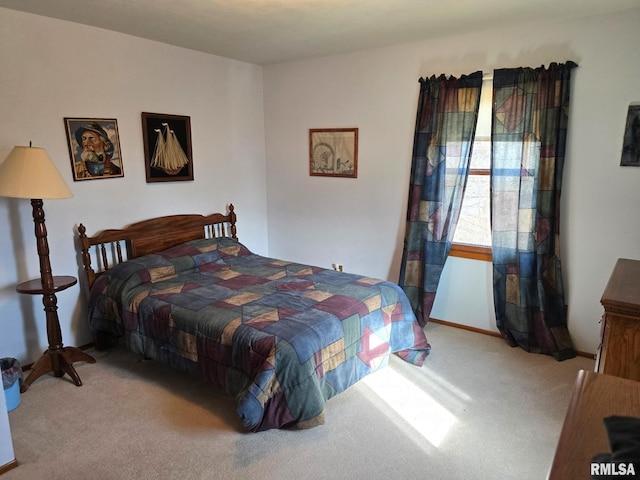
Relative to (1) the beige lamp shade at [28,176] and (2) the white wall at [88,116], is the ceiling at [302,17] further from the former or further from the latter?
(1) the beige lamp shade at [28,176]

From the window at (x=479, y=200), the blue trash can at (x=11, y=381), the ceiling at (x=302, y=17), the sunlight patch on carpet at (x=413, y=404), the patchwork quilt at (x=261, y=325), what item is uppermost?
the ceiling at (x=302, y=17)

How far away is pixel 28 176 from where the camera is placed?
8.26 ft

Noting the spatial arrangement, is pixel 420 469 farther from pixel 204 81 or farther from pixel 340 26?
pixel 204 81

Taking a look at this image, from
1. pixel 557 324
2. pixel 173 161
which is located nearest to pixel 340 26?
pixel 173 161

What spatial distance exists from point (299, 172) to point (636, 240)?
305 centimetres

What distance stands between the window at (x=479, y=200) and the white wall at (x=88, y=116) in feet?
7.90

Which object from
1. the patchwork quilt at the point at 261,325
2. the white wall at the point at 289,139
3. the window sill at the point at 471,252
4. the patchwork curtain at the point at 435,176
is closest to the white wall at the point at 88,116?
the white wall at the point at 289,139

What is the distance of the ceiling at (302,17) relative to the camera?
2619 millimetres

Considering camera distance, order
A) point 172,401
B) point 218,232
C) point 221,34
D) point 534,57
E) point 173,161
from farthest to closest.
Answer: point 218,232
point 173,161
point 221,34
point 534,57
point 172,401

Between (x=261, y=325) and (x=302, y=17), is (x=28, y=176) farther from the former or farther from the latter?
(x=302, y=17)

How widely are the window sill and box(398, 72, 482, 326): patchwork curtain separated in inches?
4.8

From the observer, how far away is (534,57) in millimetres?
3070

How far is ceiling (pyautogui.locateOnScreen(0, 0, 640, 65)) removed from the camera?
103 inches

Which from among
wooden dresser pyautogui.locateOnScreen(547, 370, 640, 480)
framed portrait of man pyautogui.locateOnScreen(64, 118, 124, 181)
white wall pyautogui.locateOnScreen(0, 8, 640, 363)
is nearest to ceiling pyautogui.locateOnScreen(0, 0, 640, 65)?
white wall pyautogui.locateOnScreen(0, 8, 640, 363)
